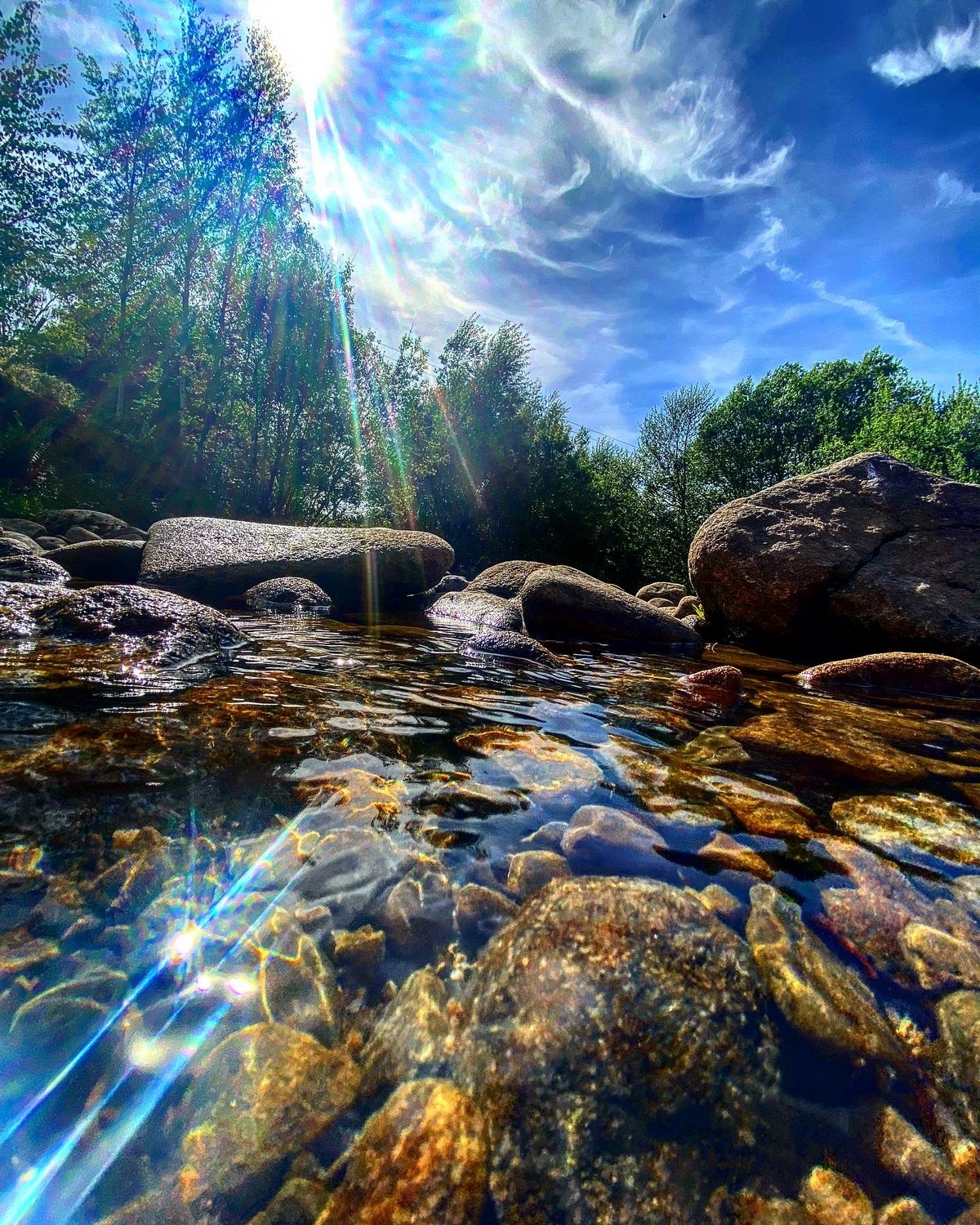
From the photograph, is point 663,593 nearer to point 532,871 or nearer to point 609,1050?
point 532,871

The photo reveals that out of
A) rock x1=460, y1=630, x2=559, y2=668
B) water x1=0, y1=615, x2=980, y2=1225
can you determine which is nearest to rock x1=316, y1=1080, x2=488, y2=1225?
water x1=0, y1=615, x2=980, y2=1225

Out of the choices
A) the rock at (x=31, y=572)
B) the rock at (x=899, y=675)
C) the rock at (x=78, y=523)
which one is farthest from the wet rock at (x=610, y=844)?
the rock at (x=78, y=523)

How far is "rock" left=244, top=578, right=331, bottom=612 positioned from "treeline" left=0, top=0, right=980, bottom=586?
11137 mm

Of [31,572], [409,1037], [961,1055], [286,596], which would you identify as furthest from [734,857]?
[31,572]

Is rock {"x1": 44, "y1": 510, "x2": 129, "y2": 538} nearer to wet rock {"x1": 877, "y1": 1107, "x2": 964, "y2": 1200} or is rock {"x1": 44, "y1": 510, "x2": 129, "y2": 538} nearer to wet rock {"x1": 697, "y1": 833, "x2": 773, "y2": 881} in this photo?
wet rock {"x1": 697, "y1": 833, "x2": 773, "y2": 881}

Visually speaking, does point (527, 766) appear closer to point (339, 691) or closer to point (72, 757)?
point (339, 691)

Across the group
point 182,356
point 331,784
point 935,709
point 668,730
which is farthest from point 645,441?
point 331,784

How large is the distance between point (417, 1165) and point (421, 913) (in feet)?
1.92

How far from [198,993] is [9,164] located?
2523 cm

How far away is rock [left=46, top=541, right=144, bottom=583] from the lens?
29.4ft

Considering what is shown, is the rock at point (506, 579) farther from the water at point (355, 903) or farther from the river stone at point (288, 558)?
the water at point (355, 903)

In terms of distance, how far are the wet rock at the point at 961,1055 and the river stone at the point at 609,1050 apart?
0.35 m

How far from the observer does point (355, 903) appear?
145 cm

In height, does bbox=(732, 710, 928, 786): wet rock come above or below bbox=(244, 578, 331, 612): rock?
below
